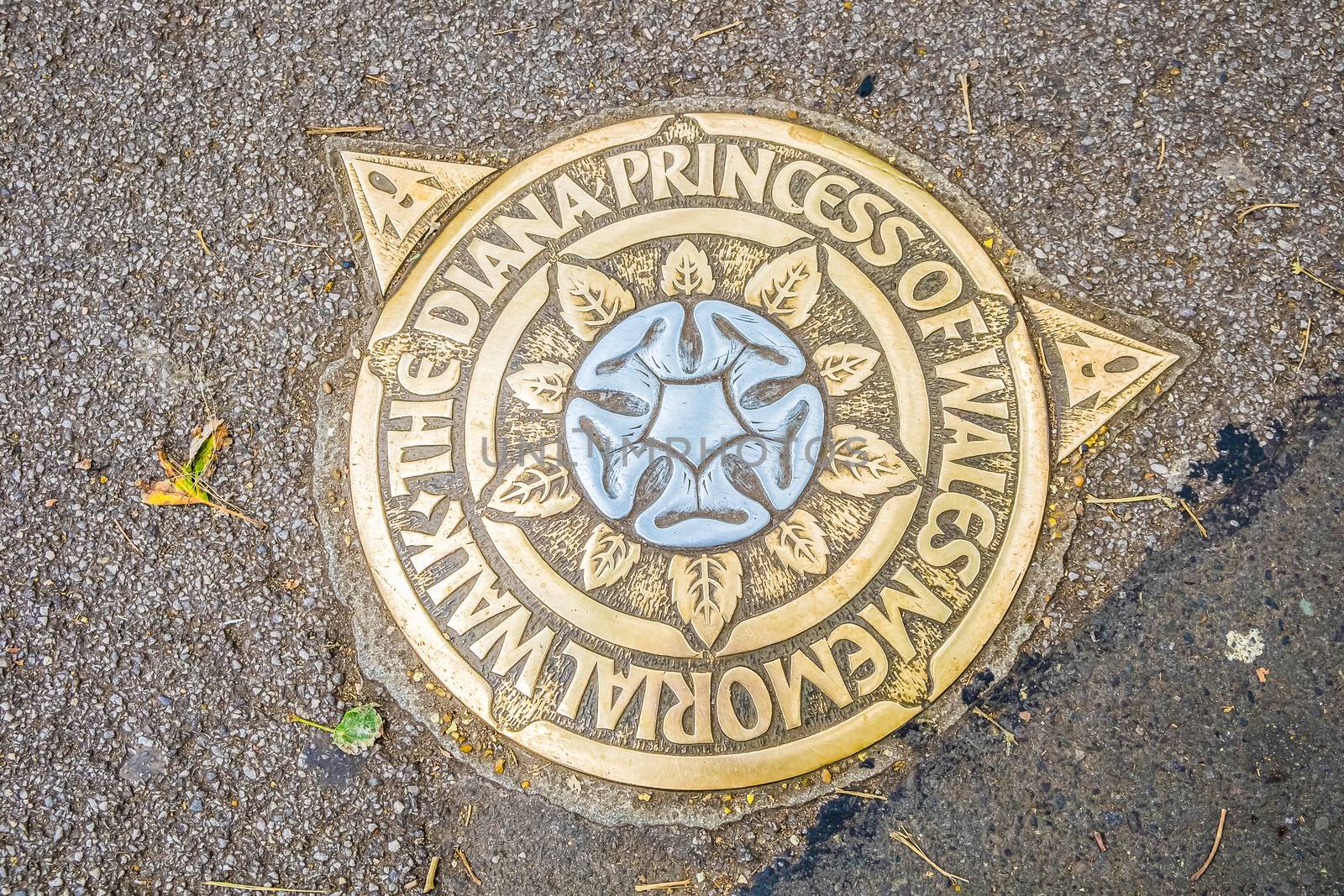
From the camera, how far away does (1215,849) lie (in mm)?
1732

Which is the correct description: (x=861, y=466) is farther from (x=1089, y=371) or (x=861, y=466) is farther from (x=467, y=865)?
(x=467, y=865)

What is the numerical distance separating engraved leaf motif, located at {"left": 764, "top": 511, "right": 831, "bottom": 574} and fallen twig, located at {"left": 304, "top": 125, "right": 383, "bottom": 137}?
142 centimetres

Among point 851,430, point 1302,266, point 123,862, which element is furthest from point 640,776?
point 1302,266

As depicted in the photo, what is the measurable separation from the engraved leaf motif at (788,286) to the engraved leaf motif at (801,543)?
1.53 ft

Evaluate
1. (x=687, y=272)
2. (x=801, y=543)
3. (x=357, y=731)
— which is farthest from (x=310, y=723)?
(x=687, y=272)

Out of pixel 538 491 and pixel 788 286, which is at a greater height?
pixel 788 286

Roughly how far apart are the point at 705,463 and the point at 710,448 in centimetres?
4

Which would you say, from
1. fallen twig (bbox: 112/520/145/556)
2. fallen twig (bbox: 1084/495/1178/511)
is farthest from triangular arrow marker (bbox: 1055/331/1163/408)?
fallen twig (bbox: 112/520/145/556)

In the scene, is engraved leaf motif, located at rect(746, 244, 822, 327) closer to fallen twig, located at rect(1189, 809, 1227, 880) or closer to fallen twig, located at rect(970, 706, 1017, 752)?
fallen twig, located at rect(970, 706, 1017, 752)

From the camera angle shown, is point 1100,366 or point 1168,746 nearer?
point 1168,746

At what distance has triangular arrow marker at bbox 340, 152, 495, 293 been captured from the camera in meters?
1.96

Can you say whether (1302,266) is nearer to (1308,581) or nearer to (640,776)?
(1308,581)

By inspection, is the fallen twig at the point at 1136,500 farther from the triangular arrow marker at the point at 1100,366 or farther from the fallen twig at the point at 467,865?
the fallen twig at the point at 467,865

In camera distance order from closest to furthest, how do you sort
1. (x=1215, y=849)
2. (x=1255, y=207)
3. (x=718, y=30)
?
(x=1215, y=849)
(x=1255, y=207)
(x=718, y=30)
